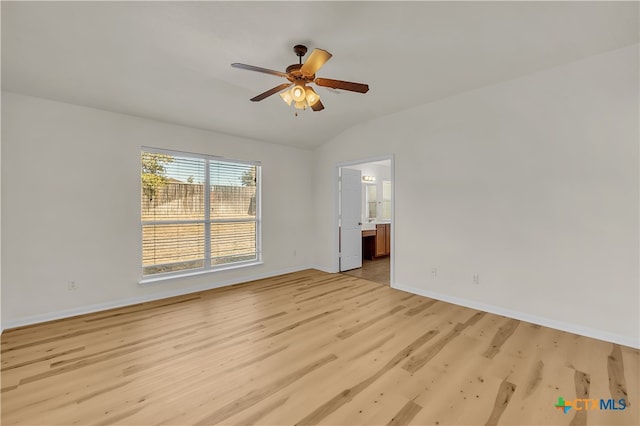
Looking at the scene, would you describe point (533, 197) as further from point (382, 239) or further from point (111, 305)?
point (111, 305)

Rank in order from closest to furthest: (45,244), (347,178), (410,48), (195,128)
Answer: (410,48), (45,244), (195,128), (347,178)

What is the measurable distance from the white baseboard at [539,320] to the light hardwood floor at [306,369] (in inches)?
4.0

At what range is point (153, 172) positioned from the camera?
411 centimetres

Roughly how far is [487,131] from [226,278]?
179 inches

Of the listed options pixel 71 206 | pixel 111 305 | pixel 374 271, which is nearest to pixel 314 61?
pixel 71 206

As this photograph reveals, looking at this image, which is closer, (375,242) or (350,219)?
(350,219)

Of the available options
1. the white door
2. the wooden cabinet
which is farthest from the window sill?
the wooden cabinet

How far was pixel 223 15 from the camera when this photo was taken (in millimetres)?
2248

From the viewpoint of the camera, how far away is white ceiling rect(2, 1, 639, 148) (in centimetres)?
222

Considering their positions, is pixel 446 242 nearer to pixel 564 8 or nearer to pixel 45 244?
pixel 564 8

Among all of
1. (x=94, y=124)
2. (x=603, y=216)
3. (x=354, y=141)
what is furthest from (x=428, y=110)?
(x=94, y=124)

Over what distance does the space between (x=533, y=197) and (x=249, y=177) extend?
14.2 feet

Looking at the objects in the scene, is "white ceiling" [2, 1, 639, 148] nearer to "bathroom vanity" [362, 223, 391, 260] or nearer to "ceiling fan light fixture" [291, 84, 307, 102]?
"ceiling fan light fixture" [291, 84, 307, 102]

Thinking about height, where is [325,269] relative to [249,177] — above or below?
below
